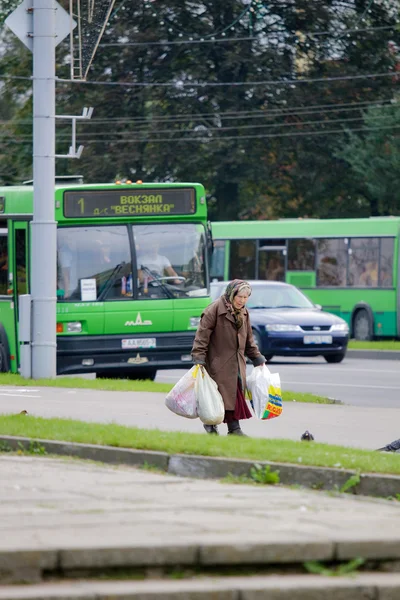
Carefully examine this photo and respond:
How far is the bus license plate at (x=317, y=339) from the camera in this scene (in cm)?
2492

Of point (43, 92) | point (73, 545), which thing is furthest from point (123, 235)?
point (73, 545)

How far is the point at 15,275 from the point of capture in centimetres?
1912

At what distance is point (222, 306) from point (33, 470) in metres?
2.89

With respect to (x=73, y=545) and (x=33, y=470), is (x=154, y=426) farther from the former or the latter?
(x=73, y=545)

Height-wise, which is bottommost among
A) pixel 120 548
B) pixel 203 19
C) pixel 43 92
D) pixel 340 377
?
pixel 340 377

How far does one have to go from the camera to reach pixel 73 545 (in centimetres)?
614

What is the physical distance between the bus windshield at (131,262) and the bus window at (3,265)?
3.23 feet

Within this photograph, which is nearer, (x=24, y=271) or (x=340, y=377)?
(x=24, y=271)

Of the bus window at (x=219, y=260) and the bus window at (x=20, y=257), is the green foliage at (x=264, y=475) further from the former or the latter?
the bus window at (x=219, y=260)

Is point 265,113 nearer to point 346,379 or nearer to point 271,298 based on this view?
point 271,298

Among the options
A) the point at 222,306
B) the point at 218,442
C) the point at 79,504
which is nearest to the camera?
→ the point at 79,504

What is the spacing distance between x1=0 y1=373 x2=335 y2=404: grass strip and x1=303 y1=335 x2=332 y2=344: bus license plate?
777 centimetres

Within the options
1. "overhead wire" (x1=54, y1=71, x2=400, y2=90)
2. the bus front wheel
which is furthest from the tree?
the bus front wheel

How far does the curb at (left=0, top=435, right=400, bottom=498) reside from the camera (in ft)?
27.7
